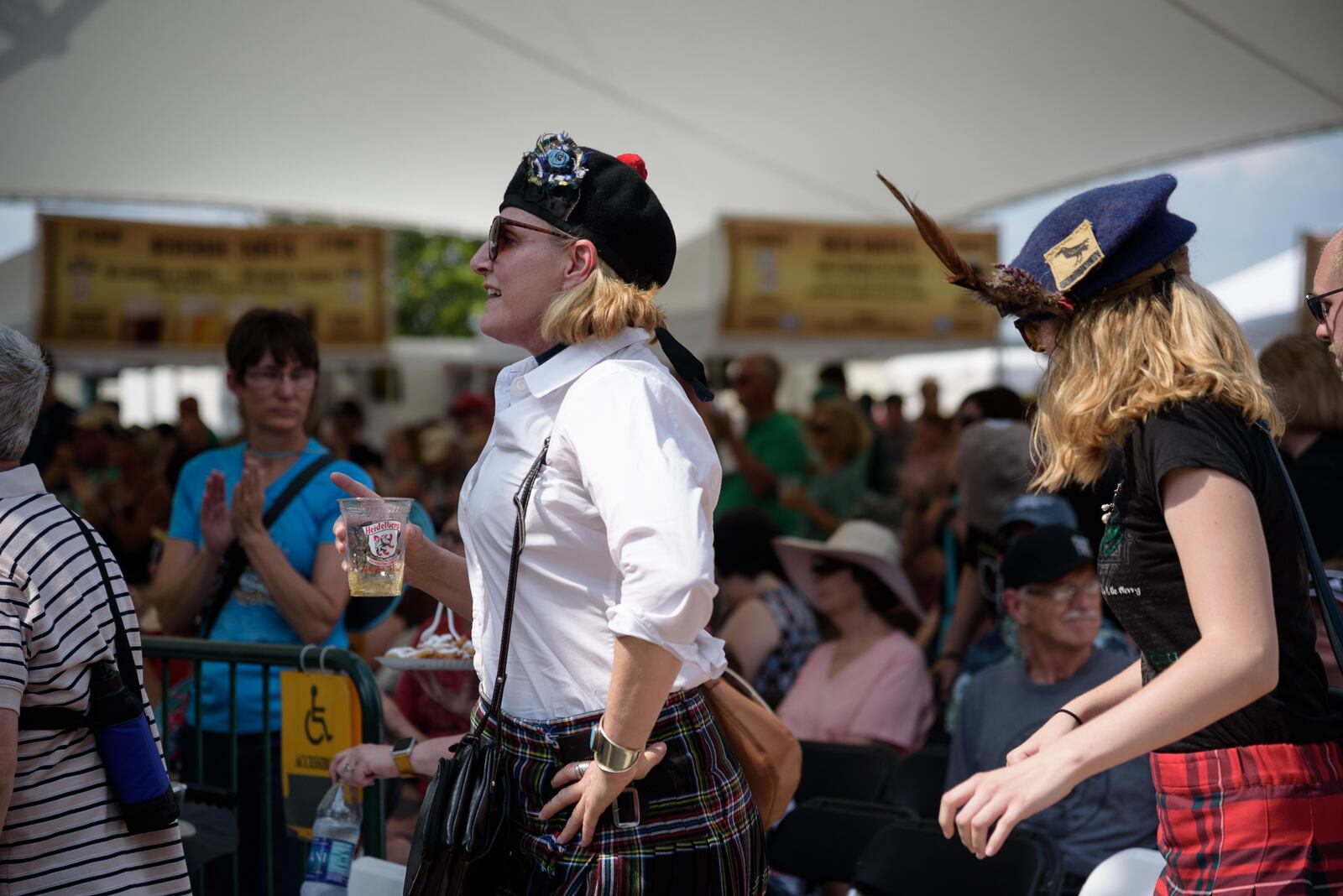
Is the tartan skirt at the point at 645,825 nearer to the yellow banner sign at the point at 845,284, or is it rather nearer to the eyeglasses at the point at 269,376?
the eyeglasses at the point at 269,376

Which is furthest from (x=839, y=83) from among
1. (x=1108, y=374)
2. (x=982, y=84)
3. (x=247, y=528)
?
(x=1108, y=374)

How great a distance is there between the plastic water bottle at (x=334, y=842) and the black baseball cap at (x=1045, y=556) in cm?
204

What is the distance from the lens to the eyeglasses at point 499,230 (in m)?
1.89

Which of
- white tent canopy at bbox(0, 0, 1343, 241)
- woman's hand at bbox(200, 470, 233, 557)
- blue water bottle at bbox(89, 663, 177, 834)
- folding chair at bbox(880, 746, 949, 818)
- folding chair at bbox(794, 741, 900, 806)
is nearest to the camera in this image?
blue water bottle at bbox(89, 663, 177, 834)

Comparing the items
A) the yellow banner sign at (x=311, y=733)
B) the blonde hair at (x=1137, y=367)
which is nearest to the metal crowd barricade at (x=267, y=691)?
the yellow banner sign at (x=311, y=733)

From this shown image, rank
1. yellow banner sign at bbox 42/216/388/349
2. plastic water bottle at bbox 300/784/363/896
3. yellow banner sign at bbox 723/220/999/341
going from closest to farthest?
plastic water bottle at bbox 300/784/363/896
yellow banner sign at bbox 723/220/999/341
yellow banner sign at bbox 42/216/388/349

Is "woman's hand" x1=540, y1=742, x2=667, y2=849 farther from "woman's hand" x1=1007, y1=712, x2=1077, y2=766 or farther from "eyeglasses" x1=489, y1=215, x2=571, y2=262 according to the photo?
"eyeglasses" x1=489, y1=215, x2=571, y2=262

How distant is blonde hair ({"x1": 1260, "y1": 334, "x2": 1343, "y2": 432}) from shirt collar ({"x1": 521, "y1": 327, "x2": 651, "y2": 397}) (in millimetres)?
2605

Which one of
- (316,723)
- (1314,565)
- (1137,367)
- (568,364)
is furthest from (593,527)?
(316,723)

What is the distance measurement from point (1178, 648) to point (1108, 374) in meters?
0.38

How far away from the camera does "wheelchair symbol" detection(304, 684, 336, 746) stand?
2.98m

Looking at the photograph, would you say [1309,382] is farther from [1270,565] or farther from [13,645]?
[13,645]

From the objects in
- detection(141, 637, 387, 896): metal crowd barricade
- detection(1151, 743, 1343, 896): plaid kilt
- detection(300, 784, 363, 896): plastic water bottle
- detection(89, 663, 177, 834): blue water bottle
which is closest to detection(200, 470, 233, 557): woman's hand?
detection(141, 637, 387, 896): metal crowd barricade

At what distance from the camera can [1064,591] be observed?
3566 millimetres
